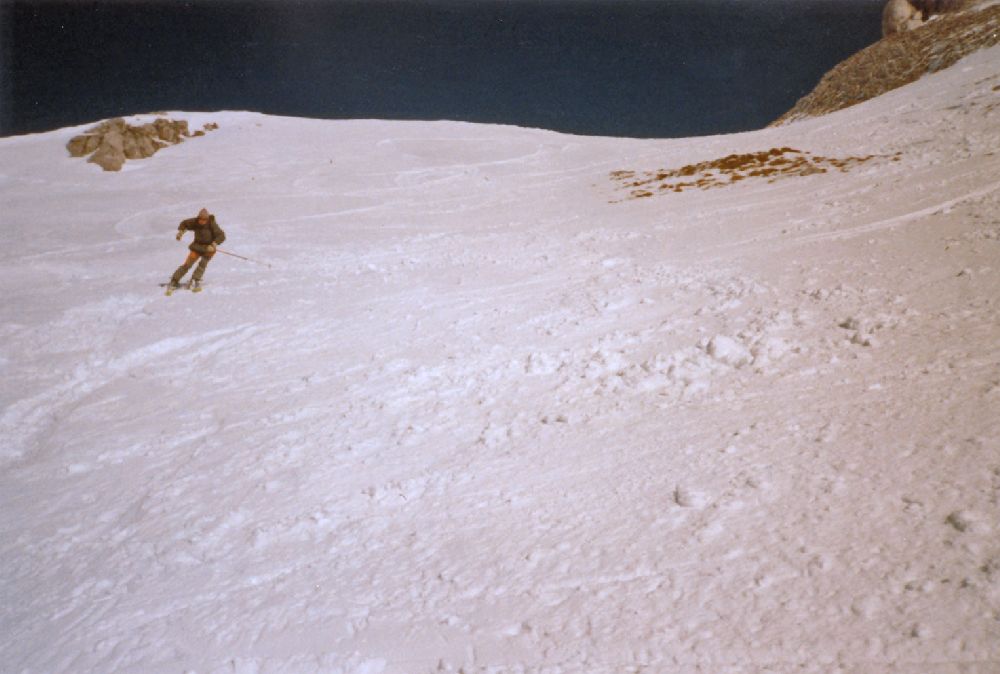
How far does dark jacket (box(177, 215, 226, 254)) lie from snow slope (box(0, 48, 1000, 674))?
2.35 ft

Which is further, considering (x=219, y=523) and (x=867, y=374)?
(x=867, y=374)

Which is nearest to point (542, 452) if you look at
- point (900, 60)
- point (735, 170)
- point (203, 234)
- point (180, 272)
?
point (180, 272)

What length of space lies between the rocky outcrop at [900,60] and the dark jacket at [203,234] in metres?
26.6

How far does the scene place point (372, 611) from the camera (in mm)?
3133

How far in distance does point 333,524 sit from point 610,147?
20309mm

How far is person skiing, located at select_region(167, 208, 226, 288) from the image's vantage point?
9.76 metres

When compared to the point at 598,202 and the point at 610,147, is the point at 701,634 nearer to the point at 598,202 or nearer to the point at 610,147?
the point at 598,202

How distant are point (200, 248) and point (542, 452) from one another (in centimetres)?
811

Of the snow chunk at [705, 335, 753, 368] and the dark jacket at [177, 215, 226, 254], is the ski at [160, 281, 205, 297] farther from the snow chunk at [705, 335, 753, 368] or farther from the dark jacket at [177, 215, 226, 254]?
the snow chunk at [705, 335, 753, 368]

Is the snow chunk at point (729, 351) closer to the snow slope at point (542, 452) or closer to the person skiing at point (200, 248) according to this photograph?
the snow slope at point (542, 452)

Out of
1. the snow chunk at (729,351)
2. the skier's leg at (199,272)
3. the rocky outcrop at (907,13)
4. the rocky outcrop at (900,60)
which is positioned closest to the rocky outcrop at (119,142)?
the skier's leg at (199,272)

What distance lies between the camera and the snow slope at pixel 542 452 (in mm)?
2773

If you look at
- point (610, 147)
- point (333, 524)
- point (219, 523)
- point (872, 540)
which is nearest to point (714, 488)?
point (872, 540)

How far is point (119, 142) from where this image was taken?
2145 centimetres
